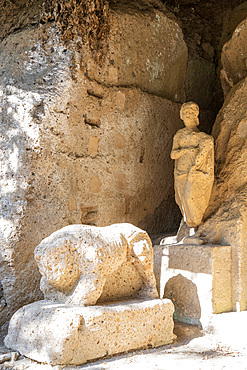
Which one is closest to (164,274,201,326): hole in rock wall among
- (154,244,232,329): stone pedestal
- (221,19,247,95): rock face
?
(154,244,232,329): stone pedestal

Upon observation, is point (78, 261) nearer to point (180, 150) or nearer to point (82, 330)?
point (82, 330)

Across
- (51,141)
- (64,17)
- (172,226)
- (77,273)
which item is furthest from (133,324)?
(64,17)

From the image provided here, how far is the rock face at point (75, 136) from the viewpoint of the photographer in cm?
357

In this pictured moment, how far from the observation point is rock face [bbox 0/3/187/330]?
Answer: 140 inches

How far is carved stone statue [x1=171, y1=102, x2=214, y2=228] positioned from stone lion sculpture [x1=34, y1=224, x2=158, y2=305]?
107cm

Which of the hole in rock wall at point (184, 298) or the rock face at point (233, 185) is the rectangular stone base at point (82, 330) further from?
the rock face at point (233, 185)

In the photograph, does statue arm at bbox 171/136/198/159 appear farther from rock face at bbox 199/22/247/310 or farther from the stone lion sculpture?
the stone lion sculpture

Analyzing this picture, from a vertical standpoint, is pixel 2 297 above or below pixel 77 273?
below

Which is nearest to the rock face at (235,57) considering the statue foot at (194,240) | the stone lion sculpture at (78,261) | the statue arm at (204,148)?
the statue arm at (204,148)

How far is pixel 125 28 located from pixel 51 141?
160cm

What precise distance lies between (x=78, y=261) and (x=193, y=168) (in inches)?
→ 61.1

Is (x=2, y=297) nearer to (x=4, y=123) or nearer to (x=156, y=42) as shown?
(x=4, y=123)

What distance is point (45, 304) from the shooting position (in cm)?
282

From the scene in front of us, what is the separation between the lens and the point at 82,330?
2584 millimetres
